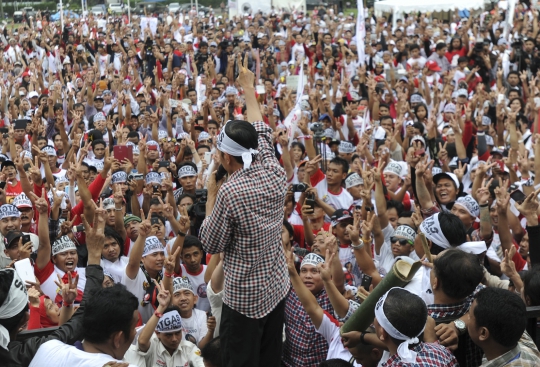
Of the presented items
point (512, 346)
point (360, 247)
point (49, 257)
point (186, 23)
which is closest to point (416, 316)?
point (512, 346)

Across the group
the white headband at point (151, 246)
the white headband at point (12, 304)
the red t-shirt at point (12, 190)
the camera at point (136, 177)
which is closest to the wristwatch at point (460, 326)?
the white headband at point (12, 304)

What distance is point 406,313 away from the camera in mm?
3141

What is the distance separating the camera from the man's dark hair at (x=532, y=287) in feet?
12.3

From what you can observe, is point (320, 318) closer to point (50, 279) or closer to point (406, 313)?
point (406, 313)

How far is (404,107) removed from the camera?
1063cm

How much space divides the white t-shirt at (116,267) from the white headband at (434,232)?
8.58 feet

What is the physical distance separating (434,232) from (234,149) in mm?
1266

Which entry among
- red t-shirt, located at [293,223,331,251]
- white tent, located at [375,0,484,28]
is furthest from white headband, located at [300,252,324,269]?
white tent, located at [375,0,484,28]

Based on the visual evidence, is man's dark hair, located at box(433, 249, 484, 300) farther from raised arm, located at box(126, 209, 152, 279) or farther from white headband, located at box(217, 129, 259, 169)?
raised arm, located at box(126, 209, 152, 279)

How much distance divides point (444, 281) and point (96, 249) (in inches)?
76.3

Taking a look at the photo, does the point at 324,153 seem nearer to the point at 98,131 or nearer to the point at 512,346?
the point at 98,131

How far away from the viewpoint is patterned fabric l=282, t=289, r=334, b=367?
174 inches

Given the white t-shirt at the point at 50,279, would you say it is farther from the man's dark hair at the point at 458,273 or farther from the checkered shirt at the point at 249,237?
the man's dark hair at the point at 458,273

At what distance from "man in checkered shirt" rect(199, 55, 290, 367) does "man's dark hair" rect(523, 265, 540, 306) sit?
4.10 feet
